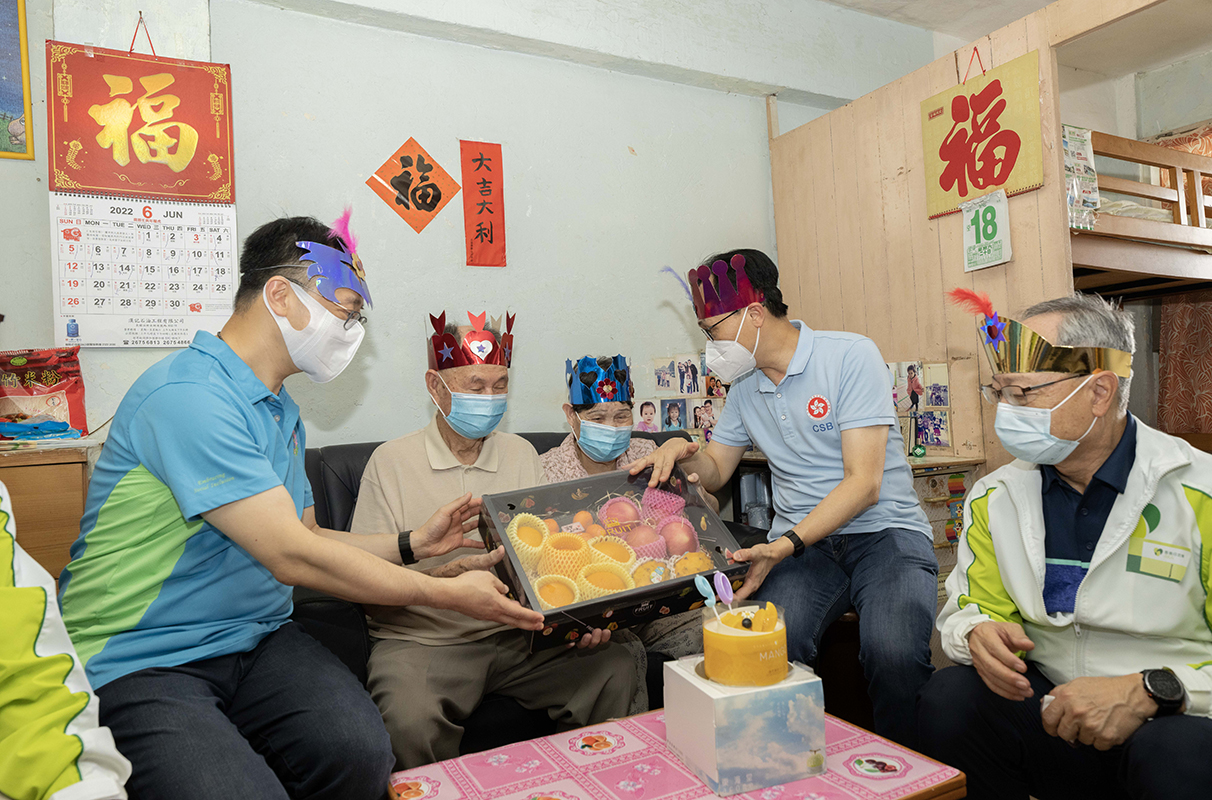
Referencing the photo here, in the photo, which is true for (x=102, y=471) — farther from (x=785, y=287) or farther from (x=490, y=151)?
(x=785, y=287)

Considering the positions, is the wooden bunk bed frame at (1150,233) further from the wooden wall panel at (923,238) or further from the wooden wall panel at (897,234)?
the wooden wall panel at (897,234)

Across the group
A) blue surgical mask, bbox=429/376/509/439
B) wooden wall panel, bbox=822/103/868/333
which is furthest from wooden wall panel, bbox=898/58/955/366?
blue surgical mask, bbox=429/376/509/439

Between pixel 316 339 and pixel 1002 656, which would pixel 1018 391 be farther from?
pixel 316 339

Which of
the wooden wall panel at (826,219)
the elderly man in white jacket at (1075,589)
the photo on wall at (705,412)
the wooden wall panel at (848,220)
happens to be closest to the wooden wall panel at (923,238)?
the wooden wall panel at (848,220)

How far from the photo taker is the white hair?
1430mm

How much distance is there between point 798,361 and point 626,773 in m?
1.31

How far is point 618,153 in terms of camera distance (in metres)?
3.32

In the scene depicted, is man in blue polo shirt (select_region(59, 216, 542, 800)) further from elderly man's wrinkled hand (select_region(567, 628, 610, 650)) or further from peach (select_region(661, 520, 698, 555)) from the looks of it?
peach (select_region(661, 520, 698, 555))

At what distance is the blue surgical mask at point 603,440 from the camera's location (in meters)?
2.26

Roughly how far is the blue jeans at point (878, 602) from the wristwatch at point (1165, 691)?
59cm

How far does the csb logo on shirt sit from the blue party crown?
567 millimetres

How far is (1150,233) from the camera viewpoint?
3.01 m

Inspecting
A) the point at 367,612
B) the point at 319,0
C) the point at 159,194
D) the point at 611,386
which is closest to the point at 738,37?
the point at 319,0

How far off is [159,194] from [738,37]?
8.36 ft
